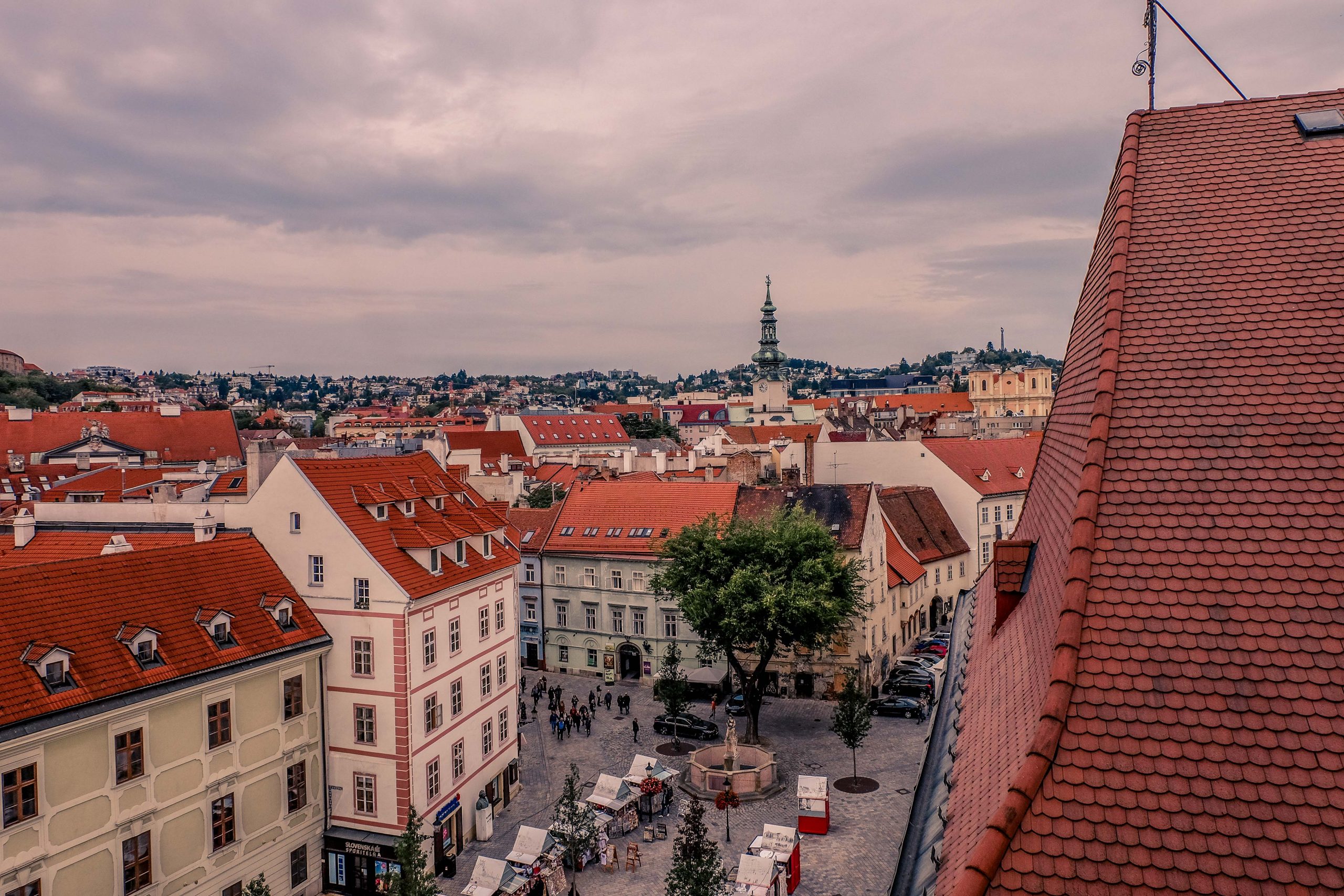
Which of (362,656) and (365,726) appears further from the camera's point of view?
(362,656)

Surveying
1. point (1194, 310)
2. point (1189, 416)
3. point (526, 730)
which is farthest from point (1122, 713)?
point (526, 730)

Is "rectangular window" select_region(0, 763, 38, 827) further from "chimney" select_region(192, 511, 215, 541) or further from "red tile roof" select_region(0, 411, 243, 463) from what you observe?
"red tile roof" select_region(0, 411, 243, 463)

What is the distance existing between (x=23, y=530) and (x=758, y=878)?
28.1 m

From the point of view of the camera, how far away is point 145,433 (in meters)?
93.7

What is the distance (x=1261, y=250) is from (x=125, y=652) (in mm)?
25397

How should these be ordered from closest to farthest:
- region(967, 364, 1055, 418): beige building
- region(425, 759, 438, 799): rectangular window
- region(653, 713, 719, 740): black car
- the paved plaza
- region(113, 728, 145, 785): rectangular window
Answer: region(113, 728, 145, 785): rectangular window → the paved plaza → region(425, 759, 438, 799): rectangular window → region(653, 713, 719, 740): black car → region(967, 364, 1055, 418): beige building

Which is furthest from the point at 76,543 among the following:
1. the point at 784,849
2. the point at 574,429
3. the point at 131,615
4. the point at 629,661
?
the point at 574,429

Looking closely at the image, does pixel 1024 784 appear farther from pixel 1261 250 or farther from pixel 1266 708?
pixel 1261 250

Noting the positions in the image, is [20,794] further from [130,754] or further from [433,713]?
[433,713]

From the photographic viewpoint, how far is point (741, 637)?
127 feet

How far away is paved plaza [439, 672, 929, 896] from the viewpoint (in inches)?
A: 1119

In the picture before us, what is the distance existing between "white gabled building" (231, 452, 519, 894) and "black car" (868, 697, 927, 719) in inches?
756

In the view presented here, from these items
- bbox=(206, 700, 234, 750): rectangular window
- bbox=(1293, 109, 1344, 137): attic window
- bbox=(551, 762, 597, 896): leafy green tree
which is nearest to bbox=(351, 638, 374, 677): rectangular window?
bbox=(206, 700, 234, 750): rectangular window

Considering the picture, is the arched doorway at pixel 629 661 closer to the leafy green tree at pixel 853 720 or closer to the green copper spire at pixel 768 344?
the leafy green tree at pixel 853 720
